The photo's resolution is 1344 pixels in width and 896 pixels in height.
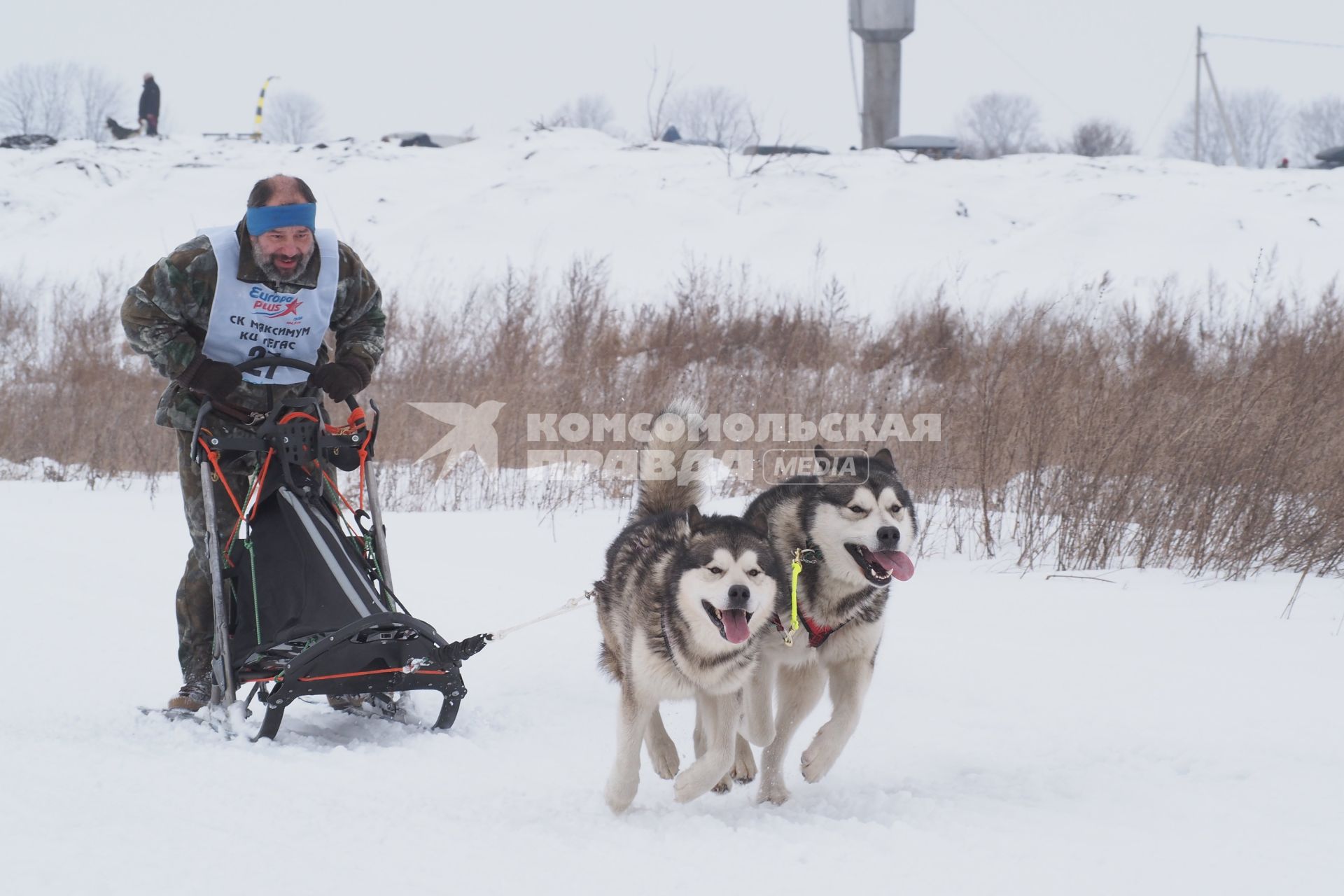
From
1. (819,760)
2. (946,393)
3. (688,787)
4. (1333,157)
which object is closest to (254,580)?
(688,787)

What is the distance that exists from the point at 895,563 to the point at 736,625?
21.1 inches

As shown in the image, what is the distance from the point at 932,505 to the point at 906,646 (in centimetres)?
203

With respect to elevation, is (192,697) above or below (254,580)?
below

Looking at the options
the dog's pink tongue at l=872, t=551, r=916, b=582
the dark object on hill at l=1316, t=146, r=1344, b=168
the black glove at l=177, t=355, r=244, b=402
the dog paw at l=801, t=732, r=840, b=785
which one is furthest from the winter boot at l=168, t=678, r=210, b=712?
the dark object on hill at l=1316, t=146, r=1344, b=168

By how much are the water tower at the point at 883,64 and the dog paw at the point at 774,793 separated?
23.8 m

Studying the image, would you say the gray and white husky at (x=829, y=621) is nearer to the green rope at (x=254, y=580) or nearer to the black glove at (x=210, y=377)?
the green rope at (x=254, y=580)

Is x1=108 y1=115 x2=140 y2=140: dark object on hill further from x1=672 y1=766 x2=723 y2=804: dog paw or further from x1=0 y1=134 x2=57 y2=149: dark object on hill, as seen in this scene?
x1=672 y1=766 x2=723 y2=804: dog paw

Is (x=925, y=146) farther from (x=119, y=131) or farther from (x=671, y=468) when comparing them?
(x=671, y=468)

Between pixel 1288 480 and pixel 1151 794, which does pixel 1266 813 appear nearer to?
pixel 1151 794

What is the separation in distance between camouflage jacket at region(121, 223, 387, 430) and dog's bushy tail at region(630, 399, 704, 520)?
2.85ft

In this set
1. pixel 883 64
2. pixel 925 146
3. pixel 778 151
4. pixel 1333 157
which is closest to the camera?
pixel 778 151

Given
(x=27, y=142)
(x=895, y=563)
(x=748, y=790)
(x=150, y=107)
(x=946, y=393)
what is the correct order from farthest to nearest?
1. (x=150, y=107)
2. (x=27, y=142)
3. (x=946, y=393)
4. (x=748, y=790)
5. (x=895, y=563)

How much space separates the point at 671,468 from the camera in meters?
3.38

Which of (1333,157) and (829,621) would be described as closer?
(829,621)
